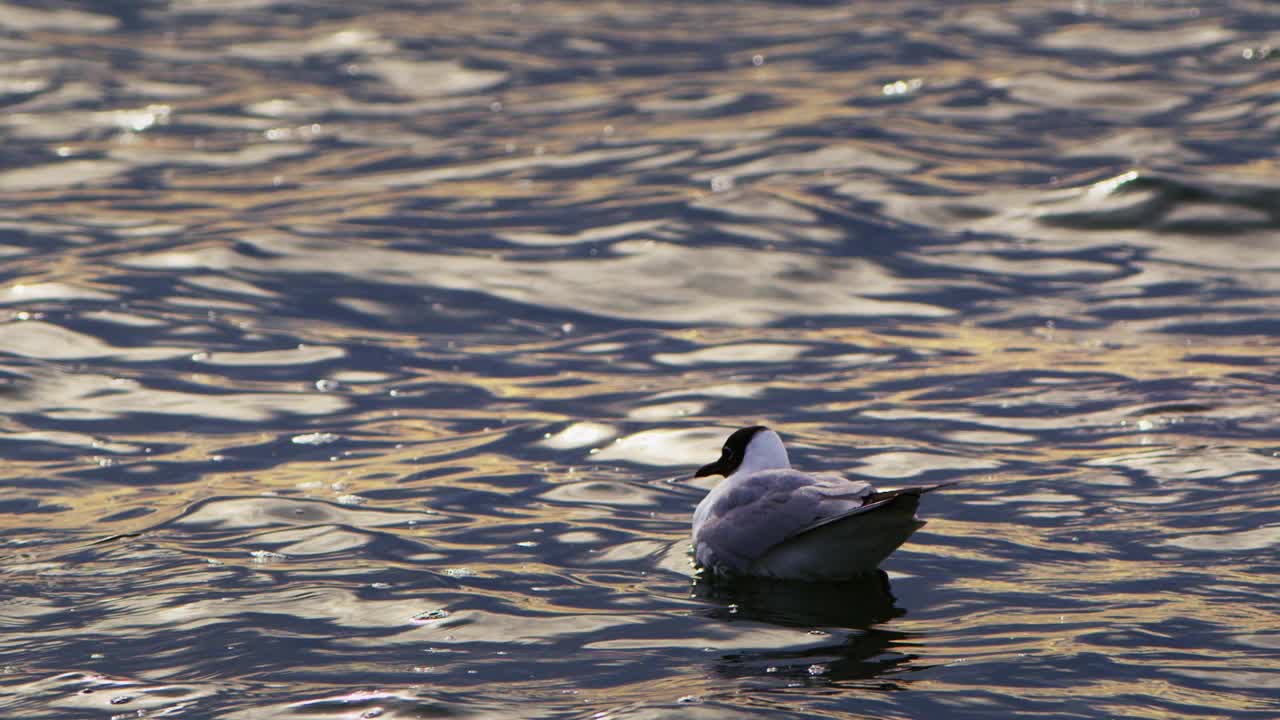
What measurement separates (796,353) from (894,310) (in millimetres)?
1431

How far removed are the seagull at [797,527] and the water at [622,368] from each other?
0.16 m

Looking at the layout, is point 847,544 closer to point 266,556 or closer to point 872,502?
point 872,502

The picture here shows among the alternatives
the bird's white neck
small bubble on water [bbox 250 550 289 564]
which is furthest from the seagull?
small bubble on water [bbox 250 550 289 564]

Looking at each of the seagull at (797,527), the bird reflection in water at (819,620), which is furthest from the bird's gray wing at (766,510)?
the bird reflection in water at (819,620)

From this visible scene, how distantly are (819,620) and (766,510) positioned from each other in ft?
2.24

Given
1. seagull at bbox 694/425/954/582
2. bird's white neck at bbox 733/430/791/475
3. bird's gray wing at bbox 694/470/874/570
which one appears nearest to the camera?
seagull at bbox 694/425/954/582

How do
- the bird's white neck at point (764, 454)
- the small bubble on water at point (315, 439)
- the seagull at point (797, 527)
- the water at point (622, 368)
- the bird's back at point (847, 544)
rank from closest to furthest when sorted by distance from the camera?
the water at point (622, 368) → the bird's back at point (847, 544) → the seagull at point (797, 527) → the bird's white neck at point (764, 454) → the small bubble on water at point (315, 439)

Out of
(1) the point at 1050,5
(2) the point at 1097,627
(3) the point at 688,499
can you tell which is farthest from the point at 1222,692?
(1) the point at 1050,5

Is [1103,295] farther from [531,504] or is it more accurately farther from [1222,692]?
[1222,692]

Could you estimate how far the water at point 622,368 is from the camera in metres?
8.07

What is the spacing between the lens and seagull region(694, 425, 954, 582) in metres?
8.65

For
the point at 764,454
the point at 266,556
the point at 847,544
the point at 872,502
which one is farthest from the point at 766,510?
the point at 266,556

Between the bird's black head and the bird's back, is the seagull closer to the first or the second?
the bird's back

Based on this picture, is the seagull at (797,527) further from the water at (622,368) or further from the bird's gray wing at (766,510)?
the water at (622,368)
